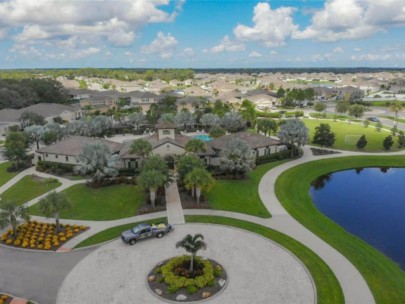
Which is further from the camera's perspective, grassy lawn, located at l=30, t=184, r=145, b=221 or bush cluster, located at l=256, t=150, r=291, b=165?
bush cluster, located at l=256, t=150, r=291, b=165

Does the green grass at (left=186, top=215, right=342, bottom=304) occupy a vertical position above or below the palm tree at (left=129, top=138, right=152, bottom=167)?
below

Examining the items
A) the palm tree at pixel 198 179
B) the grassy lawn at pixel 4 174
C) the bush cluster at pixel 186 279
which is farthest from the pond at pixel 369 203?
the grassy lawn at pixel 4 174

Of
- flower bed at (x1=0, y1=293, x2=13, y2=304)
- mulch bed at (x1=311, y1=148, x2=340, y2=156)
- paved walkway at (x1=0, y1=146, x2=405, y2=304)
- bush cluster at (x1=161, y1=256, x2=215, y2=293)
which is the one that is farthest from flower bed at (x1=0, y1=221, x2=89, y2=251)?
mulch bed at (x1=311, y1=148, x2=340, y2=156)

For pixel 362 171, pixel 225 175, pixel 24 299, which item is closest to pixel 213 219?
pixel 225 175

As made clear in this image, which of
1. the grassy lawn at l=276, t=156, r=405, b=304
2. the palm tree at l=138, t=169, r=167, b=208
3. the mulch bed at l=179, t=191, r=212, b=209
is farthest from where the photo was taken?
the mulch bed at l=179, t=191, r=212, b=209

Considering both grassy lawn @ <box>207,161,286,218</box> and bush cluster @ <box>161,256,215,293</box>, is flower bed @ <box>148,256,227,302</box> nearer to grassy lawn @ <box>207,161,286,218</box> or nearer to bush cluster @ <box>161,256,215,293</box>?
bush cluster @ <box>161,256,215,293</box>
